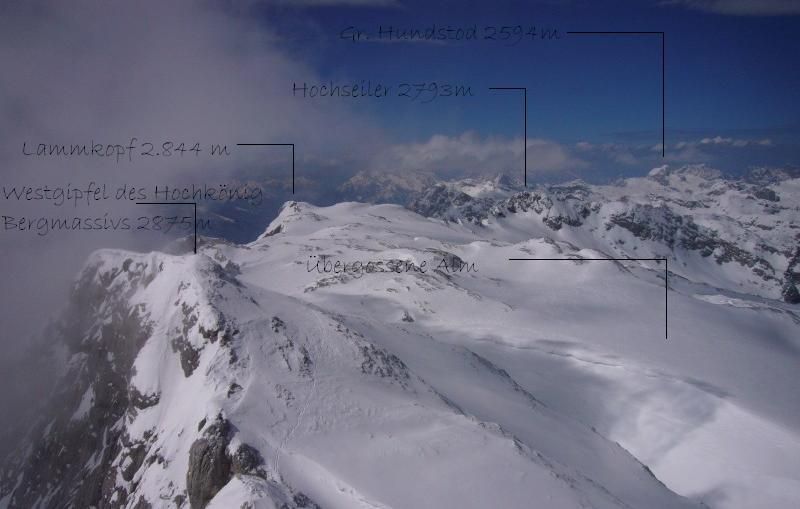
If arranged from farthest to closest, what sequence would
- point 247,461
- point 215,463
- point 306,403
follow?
point 306,403 → point 215,463 → point 247,461

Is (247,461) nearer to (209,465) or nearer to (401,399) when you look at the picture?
(209,465)

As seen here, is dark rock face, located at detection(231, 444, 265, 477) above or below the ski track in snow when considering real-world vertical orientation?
below

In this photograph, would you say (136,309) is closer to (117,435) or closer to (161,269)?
(161,269)

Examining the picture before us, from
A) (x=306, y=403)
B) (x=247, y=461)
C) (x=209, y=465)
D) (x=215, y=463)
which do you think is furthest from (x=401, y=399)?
(x=209, y=465)

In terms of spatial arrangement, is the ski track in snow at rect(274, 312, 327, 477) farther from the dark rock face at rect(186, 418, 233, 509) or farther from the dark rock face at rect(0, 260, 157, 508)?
the dark rock face at rect(0, 260, 157, 508)

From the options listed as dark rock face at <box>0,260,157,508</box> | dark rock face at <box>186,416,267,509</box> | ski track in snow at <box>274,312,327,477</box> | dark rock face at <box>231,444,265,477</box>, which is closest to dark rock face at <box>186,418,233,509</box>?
dark rock face at <box>186,416,267,509</box>

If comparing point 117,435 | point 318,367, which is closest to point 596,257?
point 318,367
